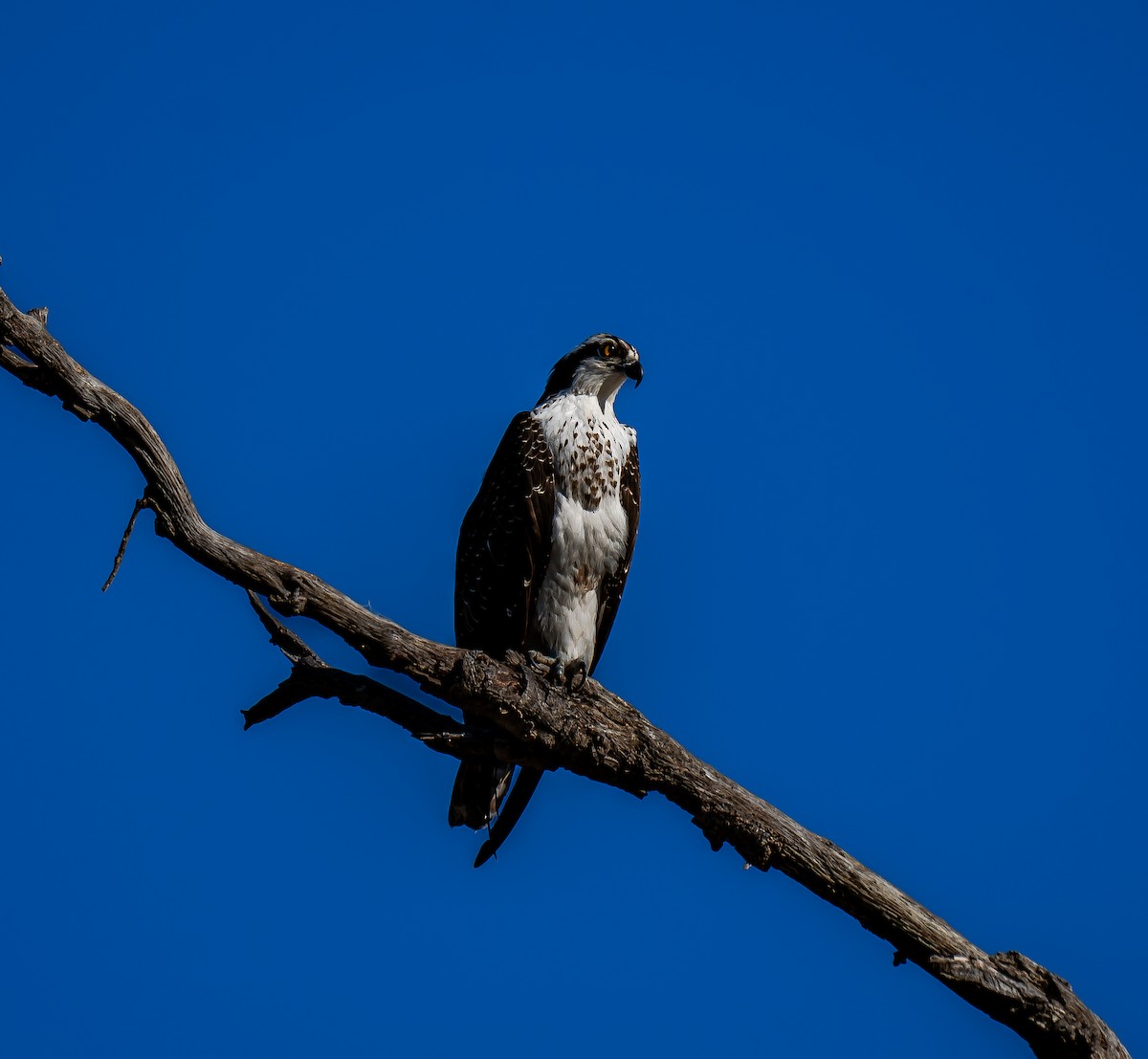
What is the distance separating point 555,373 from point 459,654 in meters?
2.70

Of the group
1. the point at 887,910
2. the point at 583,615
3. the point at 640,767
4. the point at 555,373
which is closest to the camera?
the point at 887,910

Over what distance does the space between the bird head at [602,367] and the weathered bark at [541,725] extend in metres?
2.21

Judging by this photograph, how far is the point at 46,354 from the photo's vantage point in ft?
16.4

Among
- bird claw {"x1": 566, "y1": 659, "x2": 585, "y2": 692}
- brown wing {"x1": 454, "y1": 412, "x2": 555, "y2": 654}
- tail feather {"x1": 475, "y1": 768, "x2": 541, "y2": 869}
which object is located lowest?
tail feather {"x1": 475, "y1": 768, "x2": 541, "y2": 869}

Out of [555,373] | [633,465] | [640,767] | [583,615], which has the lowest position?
[640,767]

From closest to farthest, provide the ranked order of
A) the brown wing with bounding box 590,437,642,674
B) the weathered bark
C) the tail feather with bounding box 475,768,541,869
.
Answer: the weathered bark → the tail feather with bounding box 475,768,541,869 → the brown wing with bounding box 590,437,642,674

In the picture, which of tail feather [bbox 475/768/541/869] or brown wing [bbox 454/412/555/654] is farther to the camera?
brown wing [bbox 454/412/555/654]

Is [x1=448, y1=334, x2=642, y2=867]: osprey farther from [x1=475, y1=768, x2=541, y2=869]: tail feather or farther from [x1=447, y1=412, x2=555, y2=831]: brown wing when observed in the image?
[x1=475, y1=768, x2=541, y2=869]: tail feather

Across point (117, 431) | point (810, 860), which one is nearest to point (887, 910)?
point (810, 860)

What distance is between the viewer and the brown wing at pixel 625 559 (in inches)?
288

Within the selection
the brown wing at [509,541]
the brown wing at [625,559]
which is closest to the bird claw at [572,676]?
the brown wing at [509,541]

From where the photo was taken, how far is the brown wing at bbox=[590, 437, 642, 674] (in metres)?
7.31

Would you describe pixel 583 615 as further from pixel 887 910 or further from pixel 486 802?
pixel 887 910

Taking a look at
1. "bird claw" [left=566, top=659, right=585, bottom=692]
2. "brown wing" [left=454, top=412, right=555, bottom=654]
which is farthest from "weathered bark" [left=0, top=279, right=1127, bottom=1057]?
"brown wing" [left=454, top=412, right=555, bottom=654]
